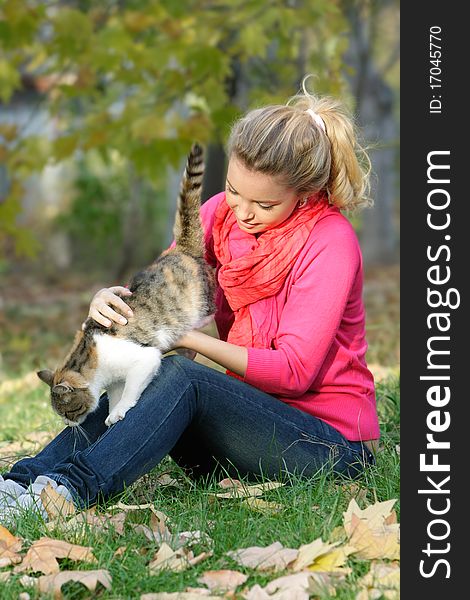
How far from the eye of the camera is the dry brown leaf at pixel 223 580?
7.75 ft

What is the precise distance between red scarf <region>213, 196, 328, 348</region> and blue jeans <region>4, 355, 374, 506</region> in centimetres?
25

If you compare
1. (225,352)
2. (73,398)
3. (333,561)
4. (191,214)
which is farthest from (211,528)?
(191,214)

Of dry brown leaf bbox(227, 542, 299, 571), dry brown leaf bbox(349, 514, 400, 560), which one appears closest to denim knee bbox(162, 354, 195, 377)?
dry brown leaf bbox(227, 542, 299, 571)

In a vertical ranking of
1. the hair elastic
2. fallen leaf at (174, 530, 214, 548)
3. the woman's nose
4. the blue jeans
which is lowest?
fallen leaf at (174, 530, 214, 548)

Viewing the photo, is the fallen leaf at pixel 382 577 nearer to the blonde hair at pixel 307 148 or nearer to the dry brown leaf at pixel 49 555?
the dry brown leaf at pixel 49 555

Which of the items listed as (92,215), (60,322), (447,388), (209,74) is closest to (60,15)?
(209,74)

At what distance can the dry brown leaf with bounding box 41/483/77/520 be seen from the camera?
8.82ft

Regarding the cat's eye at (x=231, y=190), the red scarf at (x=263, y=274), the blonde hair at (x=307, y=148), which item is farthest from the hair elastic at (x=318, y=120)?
the cat's eye at (x=231, y=190)

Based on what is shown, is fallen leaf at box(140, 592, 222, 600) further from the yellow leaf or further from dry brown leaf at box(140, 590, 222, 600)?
the yellow leaf

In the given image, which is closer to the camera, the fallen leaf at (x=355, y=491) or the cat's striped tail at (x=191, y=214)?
the fallen leaf at (x=355, y=491)

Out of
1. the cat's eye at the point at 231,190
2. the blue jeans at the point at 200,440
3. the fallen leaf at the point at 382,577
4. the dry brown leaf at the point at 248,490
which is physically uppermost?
the cat's eye at the point at 231,190

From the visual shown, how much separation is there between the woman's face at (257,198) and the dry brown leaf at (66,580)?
1.27 meters

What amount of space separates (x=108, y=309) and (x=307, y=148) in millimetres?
878

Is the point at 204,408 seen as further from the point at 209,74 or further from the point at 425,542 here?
the point at 209,74
